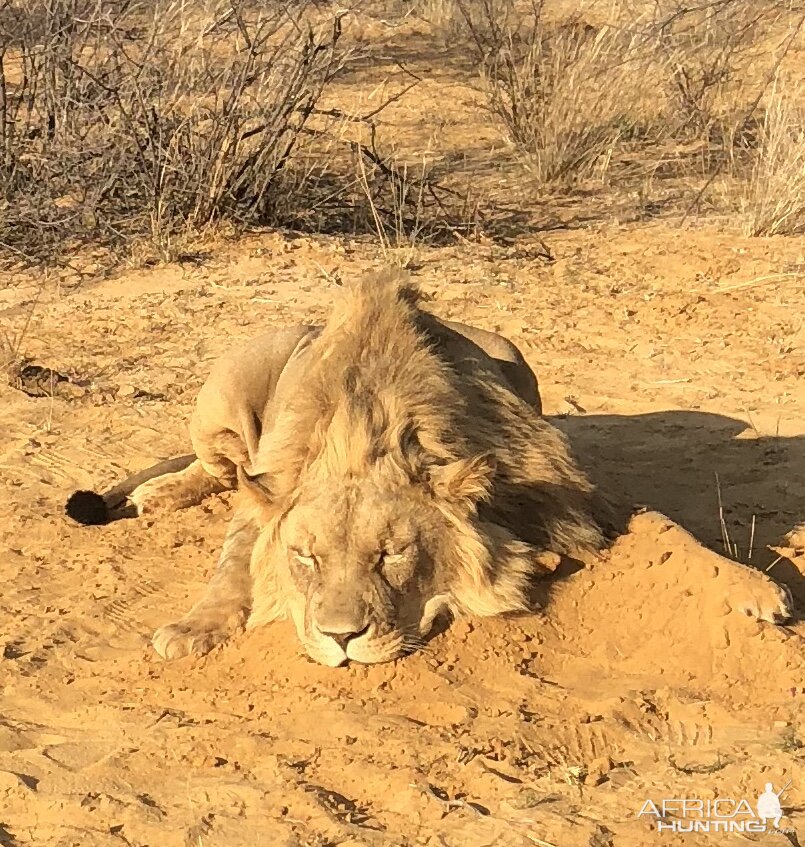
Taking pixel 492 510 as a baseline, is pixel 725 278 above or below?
below

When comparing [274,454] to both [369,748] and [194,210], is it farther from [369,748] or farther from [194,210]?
[194,210]

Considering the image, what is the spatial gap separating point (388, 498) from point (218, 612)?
967 mm

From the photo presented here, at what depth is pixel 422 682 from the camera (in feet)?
14.5

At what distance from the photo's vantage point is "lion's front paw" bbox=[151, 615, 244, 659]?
4.79 meters

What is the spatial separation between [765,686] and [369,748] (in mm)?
1373

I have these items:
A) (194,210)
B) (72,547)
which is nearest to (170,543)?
(72,547)

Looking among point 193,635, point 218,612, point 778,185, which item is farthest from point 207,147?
point 193,635

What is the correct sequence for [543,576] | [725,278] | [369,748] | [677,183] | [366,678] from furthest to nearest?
[677,183] < [725,278] < [543,576] < [366,678] < [369,748]

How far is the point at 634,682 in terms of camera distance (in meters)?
4.52

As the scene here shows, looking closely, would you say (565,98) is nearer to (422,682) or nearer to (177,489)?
(177,489)

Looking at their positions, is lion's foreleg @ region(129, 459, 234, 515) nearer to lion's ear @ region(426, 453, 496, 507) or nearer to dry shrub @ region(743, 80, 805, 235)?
lion's ear @ region(426, 453, 496, 507)

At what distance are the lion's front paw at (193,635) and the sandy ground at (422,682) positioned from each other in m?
0.06

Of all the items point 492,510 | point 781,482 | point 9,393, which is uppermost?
point 492,510

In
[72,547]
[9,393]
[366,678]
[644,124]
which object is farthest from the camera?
[644,124]
